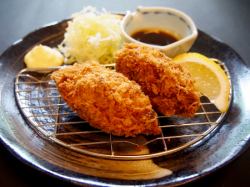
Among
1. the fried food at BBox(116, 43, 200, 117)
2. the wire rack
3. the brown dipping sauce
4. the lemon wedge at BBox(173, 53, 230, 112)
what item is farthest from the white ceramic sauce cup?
the wire rack

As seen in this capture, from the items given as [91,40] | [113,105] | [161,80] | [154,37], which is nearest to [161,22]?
[154,37]

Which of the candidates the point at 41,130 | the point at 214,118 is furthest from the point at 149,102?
the point at 41,130

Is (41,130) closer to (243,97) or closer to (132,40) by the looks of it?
(132,40)

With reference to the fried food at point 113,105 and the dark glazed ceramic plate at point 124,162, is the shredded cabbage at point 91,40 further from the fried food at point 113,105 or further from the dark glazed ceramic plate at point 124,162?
the fried food at point 113,105

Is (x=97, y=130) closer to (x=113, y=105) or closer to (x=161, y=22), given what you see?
(x=113, y=105)

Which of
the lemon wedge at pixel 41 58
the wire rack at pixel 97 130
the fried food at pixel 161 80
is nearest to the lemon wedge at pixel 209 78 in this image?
the wire rack at pixel 97 130

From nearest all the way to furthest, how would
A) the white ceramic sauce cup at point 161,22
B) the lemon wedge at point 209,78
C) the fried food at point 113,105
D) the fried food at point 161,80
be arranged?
1. the fried food at point 113,105
2. the fried food at point 161,80
3. the lemon wedge at point 209,78
4. the white ceramic sauce cup at point 161,22

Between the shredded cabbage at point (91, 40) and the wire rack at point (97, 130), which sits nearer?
the wire rack at point (97, 130)
